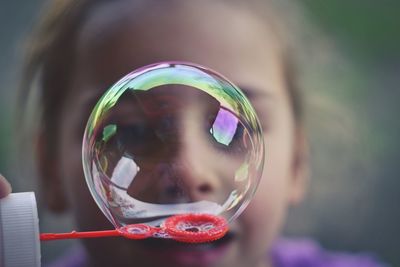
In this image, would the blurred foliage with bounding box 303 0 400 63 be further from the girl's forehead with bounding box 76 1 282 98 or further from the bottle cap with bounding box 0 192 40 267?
the bottle cap with bounding box 0 192 40 267

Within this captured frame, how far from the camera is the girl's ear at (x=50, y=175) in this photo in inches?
45.7

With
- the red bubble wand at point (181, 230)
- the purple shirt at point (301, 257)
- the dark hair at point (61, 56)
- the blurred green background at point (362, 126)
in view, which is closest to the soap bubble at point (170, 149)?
the red bubble wand at point (181, 230)

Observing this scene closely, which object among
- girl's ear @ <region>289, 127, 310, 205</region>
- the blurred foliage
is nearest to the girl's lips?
girl's ear @ <region>289, 127, 310, 205</region>

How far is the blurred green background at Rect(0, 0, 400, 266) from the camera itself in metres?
1.41

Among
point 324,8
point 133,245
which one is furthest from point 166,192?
point 324,8

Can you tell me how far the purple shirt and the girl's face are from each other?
169 millimetres

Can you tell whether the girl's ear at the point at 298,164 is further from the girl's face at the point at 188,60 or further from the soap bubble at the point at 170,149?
the soap bubble at the point at 170,149

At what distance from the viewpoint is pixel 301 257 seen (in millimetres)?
1271

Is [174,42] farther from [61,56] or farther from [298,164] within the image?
[298,164]

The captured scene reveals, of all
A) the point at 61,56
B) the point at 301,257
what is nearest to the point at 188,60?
the point at 61,56

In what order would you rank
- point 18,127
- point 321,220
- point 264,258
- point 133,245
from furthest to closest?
point 321,220
point 18,127
point 264,258
point 133,245

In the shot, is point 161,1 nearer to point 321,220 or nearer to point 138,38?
point 138,38

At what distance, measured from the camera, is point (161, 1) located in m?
1.09

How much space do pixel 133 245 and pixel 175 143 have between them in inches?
14.6
